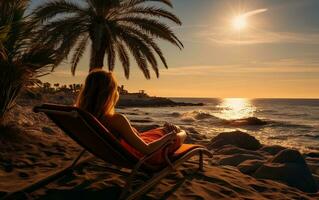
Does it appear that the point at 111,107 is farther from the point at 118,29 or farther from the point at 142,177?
the point at 118,29

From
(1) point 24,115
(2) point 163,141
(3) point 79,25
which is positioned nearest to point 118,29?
(3) point 79,25

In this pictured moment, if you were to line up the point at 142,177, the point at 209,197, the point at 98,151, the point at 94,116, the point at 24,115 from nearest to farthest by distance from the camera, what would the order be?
the point at 94,116 → the point at 98,151 → the point at 209,197 → the point at 142,177 → the point at 24,115

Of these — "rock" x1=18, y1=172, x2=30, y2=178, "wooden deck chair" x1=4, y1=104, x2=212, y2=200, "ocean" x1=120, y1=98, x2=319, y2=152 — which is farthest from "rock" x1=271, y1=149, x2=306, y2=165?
"ocean" x1=120, y1=98, x2=319, y2=152

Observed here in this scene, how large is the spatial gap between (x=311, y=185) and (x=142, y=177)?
3.51 metres

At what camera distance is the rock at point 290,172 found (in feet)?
24.3

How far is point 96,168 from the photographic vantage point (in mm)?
6074

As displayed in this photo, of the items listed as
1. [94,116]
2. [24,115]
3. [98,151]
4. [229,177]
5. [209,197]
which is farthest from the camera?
[24,115]

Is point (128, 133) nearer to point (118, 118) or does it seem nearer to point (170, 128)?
point (118, 118)

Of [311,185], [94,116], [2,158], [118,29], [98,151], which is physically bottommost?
[311,185]

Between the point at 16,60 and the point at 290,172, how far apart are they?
19.3ft

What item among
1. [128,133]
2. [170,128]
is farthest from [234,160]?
[128,133]

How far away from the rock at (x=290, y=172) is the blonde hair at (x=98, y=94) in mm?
4404

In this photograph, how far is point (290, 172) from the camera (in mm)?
7676

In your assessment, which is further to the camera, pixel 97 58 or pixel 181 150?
pixel 97 58
